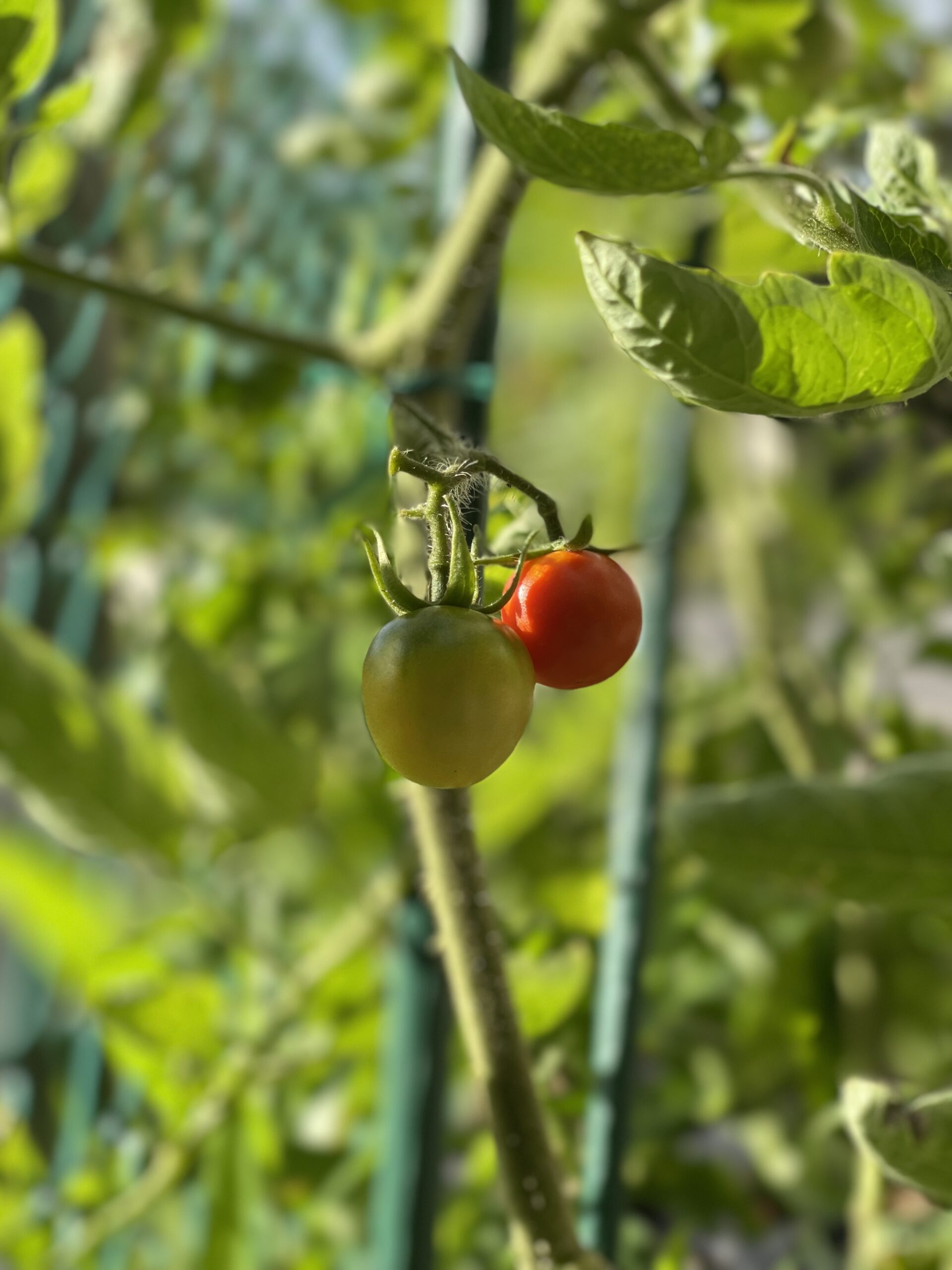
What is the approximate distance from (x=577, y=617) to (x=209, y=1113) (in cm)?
34

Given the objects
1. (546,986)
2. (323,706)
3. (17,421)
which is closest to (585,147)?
(546,986)

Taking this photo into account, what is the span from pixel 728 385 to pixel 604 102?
0.37m

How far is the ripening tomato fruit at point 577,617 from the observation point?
0.16 meters

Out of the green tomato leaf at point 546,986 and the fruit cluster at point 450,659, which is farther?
the green tomato leaf at point 546,986

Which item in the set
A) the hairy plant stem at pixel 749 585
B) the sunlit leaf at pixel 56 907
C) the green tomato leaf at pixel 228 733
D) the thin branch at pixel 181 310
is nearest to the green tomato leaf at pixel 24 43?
the thin branch at pixel 181 310

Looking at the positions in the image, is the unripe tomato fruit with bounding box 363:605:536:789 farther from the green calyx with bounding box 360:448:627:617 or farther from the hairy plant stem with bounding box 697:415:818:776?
the hairy plant stem with bounding box 697:415:818:776

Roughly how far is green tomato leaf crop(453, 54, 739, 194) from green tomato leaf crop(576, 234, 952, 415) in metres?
0.02

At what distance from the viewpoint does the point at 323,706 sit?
1.95ft

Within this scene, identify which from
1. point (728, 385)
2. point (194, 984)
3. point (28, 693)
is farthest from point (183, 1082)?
point (728, 385)

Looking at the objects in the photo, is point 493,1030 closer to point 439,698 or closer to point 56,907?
point 439,698

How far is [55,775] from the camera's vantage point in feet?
1.30

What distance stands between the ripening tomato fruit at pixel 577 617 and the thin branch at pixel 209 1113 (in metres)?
0.26

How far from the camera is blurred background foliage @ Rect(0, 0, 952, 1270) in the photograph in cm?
40

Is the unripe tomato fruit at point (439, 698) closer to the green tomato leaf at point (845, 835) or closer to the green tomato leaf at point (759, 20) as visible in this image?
the green tomato leaf at point (845, 835)
